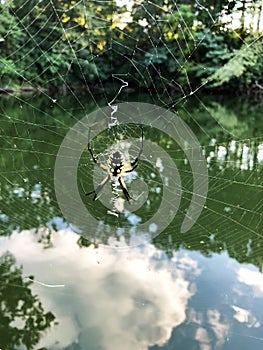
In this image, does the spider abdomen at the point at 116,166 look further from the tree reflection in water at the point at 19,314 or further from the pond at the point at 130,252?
the tree reflection in water at the point at 19,314

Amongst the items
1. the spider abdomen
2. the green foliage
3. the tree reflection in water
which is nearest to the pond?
the tree reflection in water

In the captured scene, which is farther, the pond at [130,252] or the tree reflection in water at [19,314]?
the pond at [130,252]

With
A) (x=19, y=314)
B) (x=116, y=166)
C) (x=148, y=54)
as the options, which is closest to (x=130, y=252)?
(x=116, y=166)

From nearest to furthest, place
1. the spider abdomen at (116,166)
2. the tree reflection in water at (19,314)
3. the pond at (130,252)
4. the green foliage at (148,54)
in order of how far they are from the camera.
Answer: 1. the tree reflection in water at (19,314)
2. the pond at (130,252)
3. the spider abdomen at (116,166)
4. the green foliage at (148,54)

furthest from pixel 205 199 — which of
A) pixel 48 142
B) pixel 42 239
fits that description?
pixel 48 142

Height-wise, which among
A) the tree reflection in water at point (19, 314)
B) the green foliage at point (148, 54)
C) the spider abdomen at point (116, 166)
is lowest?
the tree reflection in water at point (19, 314)

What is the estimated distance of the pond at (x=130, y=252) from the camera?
261 centimetres

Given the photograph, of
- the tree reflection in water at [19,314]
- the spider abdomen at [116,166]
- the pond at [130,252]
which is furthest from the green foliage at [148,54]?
the tree reflection in water at [19,314]

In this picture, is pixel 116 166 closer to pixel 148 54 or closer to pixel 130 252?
pixel 130 252

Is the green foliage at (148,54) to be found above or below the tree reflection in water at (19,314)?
above

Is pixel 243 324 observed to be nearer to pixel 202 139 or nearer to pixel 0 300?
pixel 0 300

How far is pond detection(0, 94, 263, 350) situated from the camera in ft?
8.57

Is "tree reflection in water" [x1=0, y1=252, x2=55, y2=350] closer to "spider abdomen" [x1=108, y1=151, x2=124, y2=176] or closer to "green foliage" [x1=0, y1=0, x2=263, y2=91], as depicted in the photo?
"spider abdomen" [x1=108, y1=151, x2=124, y2=176]

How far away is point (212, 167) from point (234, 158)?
0.84 m
